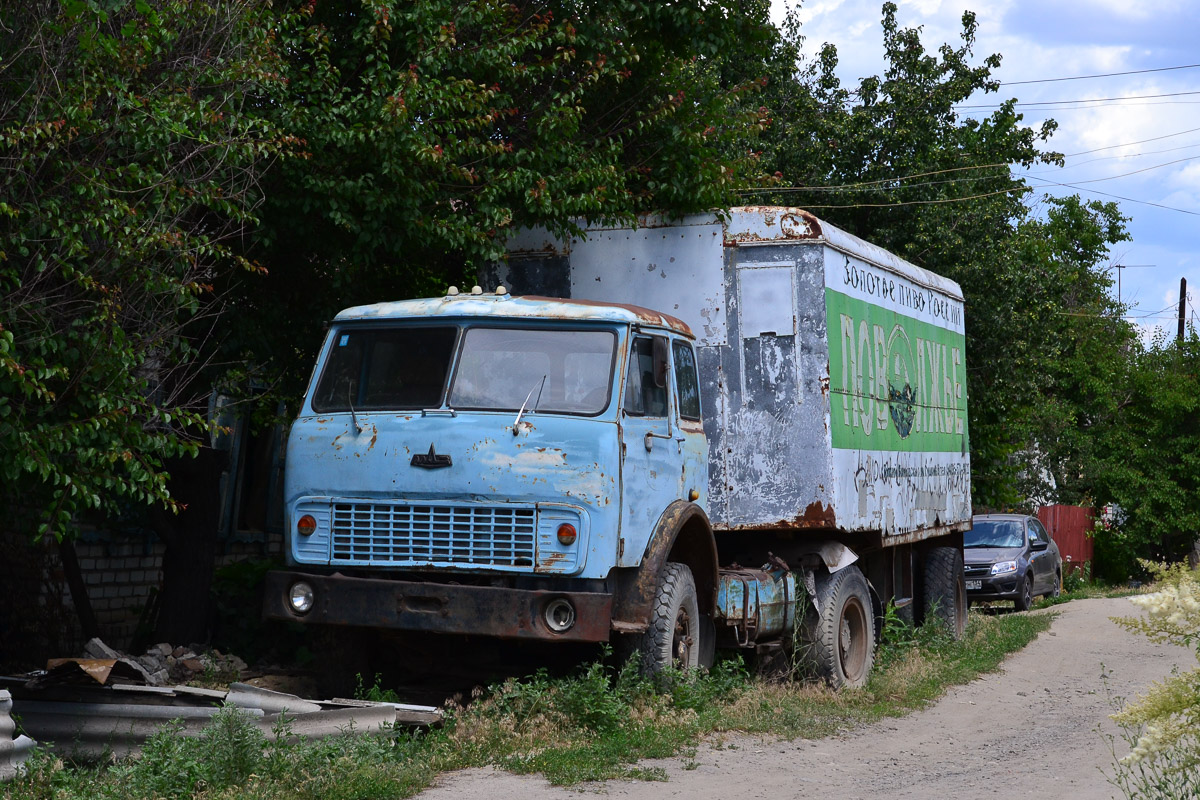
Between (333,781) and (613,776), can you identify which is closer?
(333,781)

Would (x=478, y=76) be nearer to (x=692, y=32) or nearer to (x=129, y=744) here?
(x=692, y=32)

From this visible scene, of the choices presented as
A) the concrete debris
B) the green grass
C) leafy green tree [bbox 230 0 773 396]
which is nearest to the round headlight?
the concrete debris

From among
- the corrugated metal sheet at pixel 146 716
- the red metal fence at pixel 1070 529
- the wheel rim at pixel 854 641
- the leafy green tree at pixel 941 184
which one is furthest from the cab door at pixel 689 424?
the red metal fence at pixel 1070 529

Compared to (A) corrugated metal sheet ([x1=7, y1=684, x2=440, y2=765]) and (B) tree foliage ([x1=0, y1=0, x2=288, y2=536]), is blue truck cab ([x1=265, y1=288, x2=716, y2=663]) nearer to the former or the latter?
(A) corrugated metal sheet ([x1=7, y1=684, x2=440, y2=765])

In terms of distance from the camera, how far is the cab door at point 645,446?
321 inches

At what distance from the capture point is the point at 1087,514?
108 ft

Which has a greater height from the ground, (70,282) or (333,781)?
(70,282)

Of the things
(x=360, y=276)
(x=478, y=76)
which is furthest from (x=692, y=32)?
(x=360, y=276)

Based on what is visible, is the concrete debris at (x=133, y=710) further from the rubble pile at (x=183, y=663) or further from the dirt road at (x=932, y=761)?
the rubble pile at (x=183, y=663)

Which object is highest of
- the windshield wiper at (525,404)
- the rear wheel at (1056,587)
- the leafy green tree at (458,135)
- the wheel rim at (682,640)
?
the leafy green tree at (458,135)

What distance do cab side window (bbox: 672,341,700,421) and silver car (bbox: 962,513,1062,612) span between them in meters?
13.2

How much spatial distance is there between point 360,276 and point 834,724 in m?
5.09

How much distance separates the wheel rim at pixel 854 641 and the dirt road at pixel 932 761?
758 mm

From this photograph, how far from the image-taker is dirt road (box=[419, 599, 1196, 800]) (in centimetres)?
689
